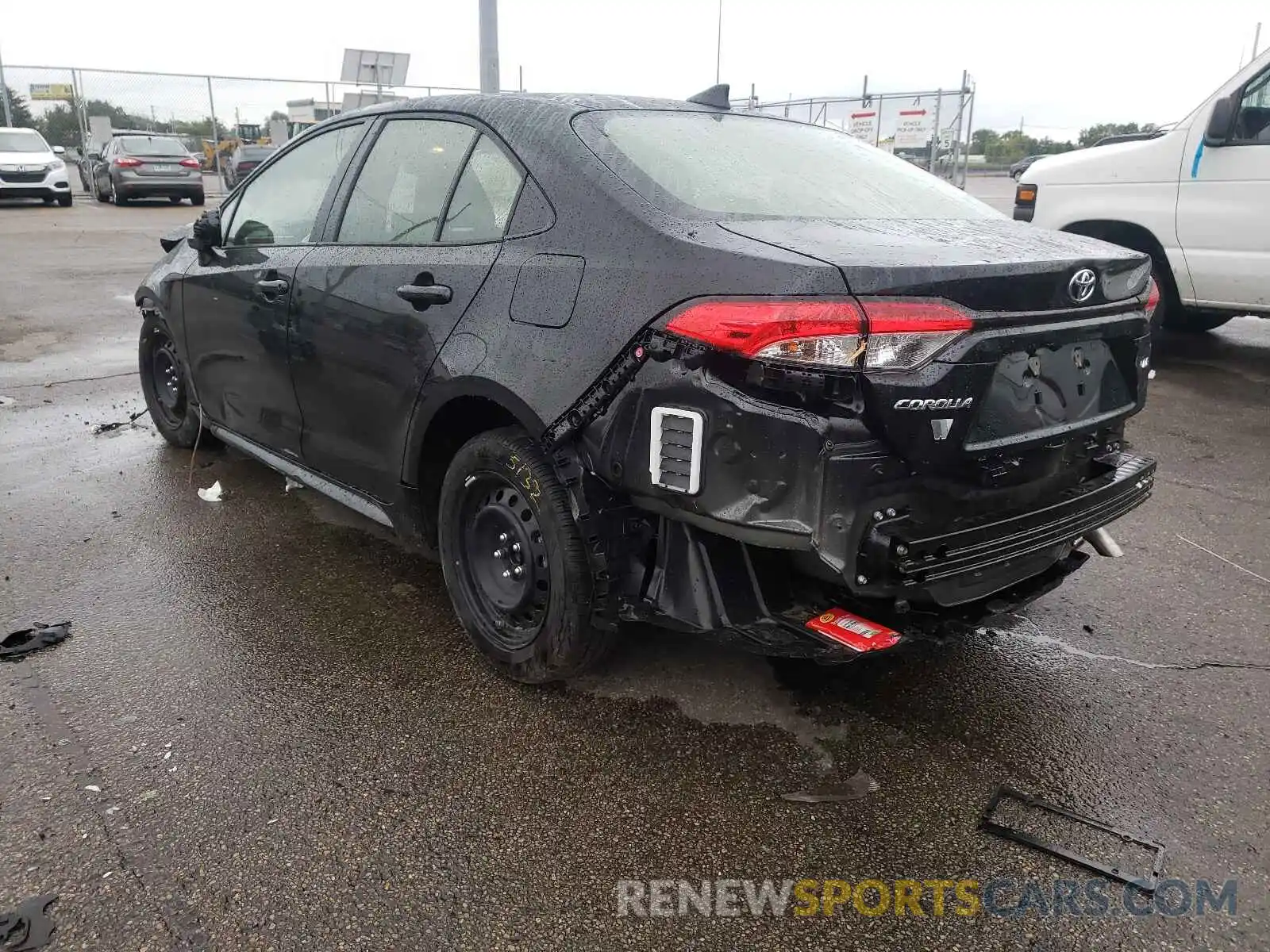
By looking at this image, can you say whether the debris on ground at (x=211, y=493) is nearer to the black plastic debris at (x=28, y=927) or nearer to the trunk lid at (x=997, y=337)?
the black plastic debris at (x=28, y=927)

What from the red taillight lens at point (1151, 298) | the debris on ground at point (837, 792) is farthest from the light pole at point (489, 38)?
the debris on ground at point (837, 792)

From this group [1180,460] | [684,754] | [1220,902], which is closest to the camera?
[1220,902]

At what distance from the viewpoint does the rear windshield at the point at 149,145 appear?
20609mm

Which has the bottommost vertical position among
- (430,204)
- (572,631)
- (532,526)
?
(572,631)

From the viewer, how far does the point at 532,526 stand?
2791 millimetres

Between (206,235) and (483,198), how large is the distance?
6.34ft

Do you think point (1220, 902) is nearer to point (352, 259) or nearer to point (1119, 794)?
point (1119, 794)

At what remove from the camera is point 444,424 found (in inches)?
122

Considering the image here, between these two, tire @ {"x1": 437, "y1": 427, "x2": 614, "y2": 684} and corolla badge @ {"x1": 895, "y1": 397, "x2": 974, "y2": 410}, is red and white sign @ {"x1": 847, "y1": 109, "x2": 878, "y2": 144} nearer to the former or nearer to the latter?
tire @ {"x1": 437, "y1": 427, "x2": 614, "y2": 684}

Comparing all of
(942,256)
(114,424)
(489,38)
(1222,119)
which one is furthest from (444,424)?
(489,38)

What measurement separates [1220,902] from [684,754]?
1.30 meters

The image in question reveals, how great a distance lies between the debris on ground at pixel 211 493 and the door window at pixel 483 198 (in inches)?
87.0

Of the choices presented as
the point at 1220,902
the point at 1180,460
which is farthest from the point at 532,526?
the point at 1180,460

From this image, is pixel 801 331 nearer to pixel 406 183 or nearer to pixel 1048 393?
pixel 1048 393
